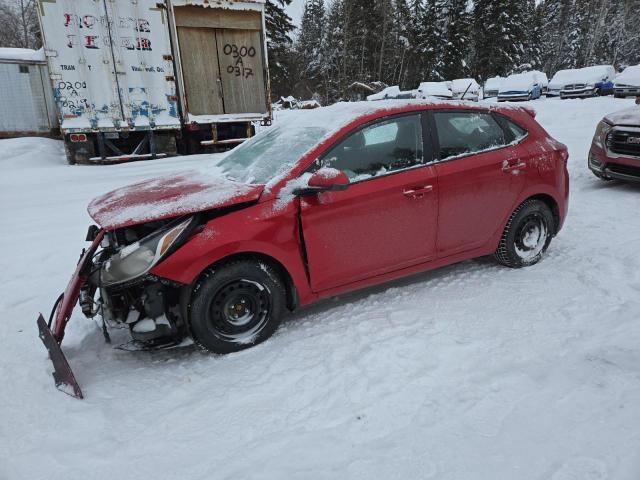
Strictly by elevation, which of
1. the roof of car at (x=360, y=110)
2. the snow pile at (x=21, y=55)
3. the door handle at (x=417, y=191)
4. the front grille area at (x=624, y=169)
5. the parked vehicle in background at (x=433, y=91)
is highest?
the snow pile at (x=21, y=55)

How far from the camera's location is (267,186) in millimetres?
3061

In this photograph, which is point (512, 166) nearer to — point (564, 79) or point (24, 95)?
point (24, 95)

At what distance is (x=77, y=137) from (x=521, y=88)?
21351mm

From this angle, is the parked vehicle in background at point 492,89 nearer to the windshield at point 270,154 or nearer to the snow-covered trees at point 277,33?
the snow-covered trees at point 277,33

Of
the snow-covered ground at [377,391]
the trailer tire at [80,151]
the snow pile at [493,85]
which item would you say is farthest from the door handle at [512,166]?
the snow pile at [493,85]

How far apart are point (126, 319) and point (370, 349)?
1604 millimetres

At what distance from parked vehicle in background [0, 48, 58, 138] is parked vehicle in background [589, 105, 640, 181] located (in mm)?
12037

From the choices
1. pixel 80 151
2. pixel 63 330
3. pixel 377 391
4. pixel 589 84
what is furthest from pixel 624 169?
pixel 589 84

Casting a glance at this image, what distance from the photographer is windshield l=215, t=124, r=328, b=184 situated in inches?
128

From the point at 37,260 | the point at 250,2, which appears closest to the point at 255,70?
the point at 250,2

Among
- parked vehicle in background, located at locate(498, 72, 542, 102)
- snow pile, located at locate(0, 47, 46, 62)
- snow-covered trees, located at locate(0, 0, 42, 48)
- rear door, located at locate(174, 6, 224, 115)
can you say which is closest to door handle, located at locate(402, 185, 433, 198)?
rear door, located at locate(174, 6, 224, 115)

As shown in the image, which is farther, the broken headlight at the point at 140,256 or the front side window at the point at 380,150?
the front side window at the point at 380,150

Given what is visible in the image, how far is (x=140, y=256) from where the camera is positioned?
2742mm

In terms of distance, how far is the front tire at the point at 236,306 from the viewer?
2846 mm
